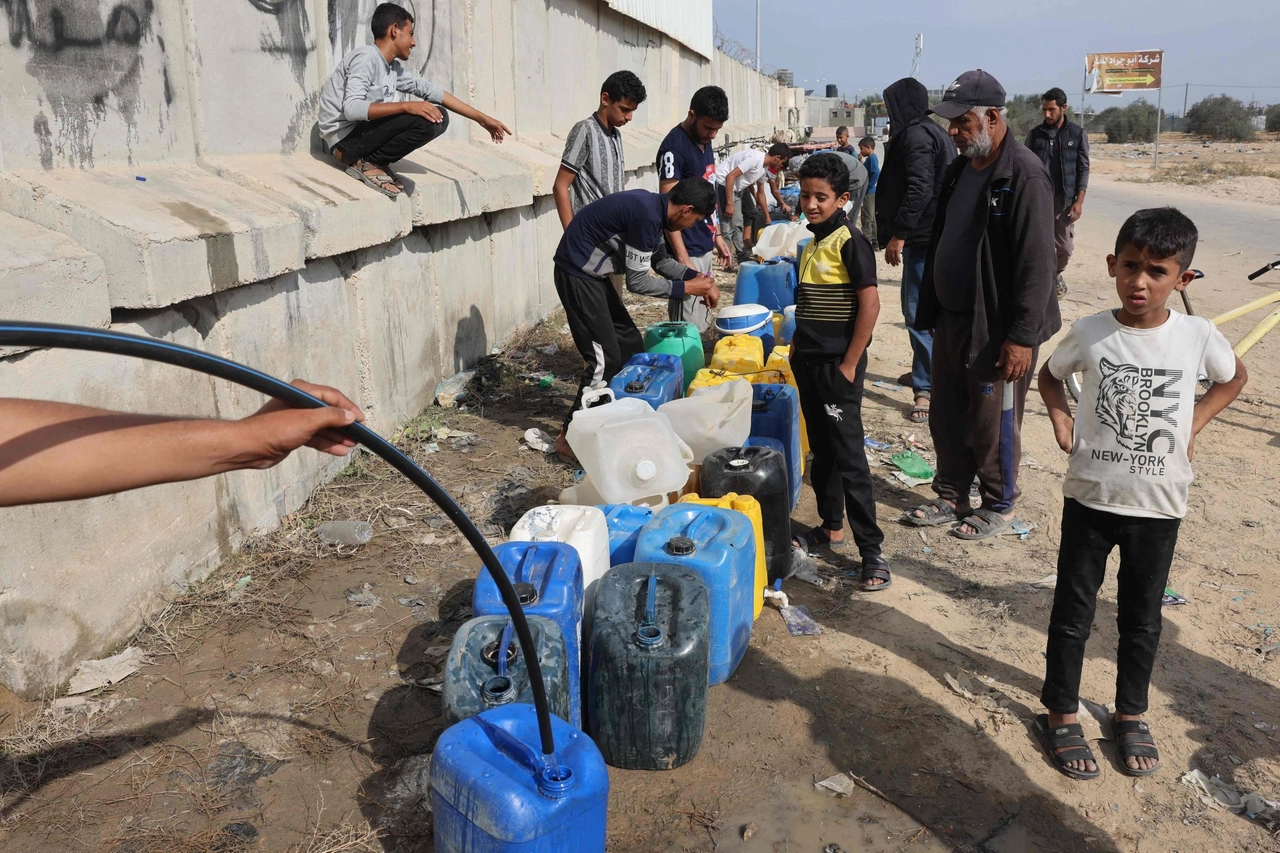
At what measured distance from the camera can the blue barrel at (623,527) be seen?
3762 millimetres

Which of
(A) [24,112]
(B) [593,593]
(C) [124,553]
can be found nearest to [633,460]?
(B) [593,593]

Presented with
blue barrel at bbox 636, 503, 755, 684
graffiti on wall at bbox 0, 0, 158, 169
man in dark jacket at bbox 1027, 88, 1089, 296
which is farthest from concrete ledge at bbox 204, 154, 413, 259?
man in dark jacket at bbox 1027, 88, 1089, 296

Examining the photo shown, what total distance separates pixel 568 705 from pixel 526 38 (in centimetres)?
841

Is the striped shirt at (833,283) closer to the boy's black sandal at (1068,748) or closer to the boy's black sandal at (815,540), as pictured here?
the boy's black sandal at (815,540)

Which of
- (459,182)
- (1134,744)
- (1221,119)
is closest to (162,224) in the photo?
(459,182)

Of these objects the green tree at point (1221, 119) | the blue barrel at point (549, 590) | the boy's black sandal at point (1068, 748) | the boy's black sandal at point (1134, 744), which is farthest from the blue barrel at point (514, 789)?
the green tree at point (1221, 119)

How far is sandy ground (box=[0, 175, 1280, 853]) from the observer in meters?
2.80

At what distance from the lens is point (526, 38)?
9594 mm

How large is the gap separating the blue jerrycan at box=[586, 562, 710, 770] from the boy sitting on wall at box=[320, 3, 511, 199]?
3.47m

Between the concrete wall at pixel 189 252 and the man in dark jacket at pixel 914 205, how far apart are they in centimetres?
303

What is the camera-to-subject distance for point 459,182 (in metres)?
6.70

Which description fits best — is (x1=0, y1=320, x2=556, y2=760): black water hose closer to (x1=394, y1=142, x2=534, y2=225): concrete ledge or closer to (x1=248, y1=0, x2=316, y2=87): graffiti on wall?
(x1=248, y1=0, x2=316, y2=87): graffiti on wall

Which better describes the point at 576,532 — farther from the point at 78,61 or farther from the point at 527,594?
the point at 78,61

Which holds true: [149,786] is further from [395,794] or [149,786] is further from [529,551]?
[529,551]
